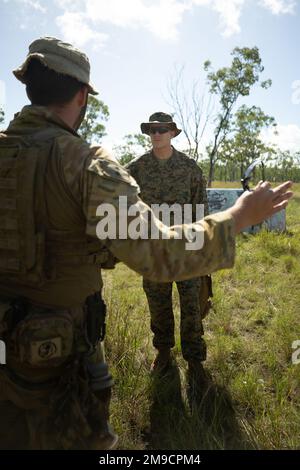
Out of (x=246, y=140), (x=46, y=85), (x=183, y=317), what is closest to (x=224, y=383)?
(x=183, y=317)

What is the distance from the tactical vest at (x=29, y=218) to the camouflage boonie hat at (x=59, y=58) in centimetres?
23

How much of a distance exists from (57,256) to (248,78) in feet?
55.1

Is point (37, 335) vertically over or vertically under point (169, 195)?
under

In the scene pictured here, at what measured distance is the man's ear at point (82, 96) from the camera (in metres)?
1.32

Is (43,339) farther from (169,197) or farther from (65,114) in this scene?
(169,197)

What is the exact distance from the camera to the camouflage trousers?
269 cm

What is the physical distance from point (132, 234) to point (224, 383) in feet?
6.27

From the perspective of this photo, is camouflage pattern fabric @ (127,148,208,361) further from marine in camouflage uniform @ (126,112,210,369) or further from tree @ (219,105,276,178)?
tree @ (219,105,276,178)

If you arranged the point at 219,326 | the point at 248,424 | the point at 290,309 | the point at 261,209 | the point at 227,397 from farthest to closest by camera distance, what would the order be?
the point at 290,309, the point at 219,326, the point at 227,397, the point at 248,424, the point at 261,209

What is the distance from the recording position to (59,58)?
49.4 inches

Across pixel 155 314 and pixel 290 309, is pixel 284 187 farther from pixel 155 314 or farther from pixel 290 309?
pixel 290 309

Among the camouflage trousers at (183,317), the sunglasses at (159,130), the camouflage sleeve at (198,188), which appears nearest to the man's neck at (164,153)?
the sunglasses at (159,130)

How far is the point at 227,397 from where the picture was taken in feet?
7.70
